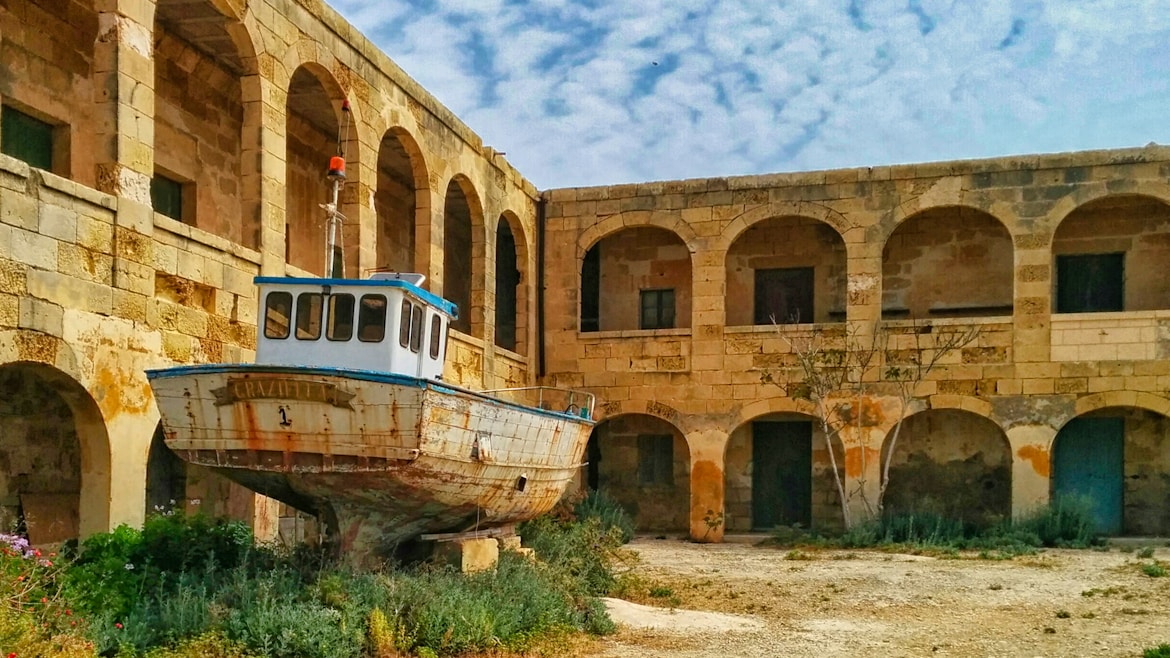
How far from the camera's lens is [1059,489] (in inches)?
678

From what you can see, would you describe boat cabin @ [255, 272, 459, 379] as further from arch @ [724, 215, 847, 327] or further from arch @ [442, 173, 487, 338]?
arch @ [724, 215, 847, 327]

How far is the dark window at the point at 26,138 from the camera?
34.7 feet

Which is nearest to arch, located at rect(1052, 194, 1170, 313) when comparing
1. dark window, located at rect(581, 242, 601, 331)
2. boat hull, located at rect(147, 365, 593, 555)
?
dark window, located at rect(581, 242, 601, 331)

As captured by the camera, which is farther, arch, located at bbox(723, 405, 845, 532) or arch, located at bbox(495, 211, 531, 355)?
arch, located at bbox(495, 211, 531, 355)

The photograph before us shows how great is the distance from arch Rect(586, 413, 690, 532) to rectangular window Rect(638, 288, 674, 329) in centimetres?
166

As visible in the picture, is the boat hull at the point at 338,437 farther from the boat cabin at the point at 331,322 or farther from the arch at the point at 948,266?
the arch at the point at 948,266

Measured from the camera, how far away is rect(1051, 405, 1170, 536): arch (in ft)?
55.7

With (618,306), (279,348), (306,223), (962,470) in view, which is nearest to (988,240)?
(962,470)

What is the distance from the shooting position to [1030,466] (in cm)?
1634

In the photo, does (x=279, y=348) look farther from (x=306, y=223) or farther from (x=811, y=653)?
(x=306, y=223)

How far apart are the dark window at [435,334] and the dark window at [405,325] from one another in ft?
1.65

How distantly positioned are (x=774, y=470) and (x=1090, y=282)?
5964 millimetres

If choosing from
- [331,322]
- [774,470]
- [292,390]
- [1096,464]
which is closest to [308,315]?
[331,322]

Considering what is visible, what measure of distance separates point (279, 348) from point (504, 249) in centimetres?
1239
